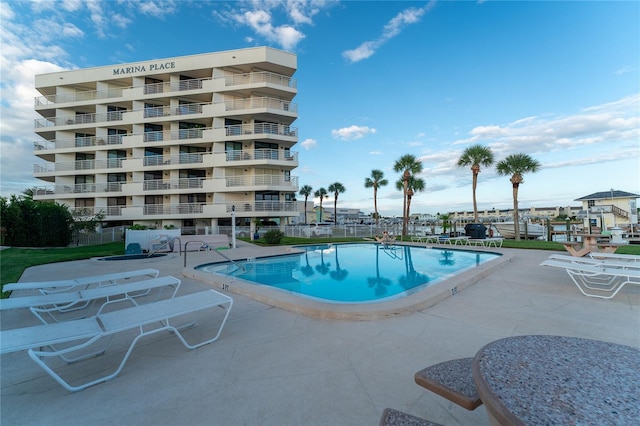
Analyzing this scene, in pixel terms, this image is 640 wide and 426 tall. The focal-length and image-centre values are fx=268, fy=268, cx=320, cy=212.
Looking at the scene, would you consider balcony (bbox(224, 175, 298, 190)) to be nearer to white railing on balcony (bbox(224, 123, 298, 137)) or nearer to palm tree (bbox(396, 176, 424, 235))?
white railing on balcony (bbox(224, 123, 298, 137))

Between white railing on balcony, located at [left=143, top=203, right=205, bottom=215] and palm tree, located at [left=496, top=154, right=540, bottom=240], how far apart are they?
2540cm

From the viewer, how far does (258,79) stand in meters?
24.2

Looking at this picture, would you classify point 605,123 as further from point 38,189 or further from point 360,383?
point 38,189

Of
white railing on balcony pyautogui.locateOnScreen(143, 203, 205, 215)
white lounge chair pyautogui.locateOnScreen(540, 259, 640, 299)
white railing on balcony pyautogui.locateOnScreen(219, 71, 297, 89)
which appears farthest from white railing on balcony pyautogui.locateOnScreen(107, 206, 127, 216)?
white lounge chair pyautogui.locateOnScreen(540, 259, 640, 299)

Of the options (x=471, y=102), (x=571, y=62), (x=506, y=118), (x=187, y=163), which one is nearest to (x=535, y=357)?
(x=571, y=62)

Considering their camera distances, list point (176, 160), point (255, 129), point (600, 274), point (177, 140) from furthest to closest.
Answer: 1. point (176, 160)
2. point (177, 140)
3. point (255, 129)
4. point (600, 274)

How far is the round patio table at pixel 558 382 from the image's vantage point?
1.01 metres

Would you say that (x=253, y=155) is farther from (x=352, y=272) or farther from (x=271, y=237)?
(x=352, y=272)

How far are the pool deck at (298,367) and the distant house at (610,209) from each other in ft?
94.5

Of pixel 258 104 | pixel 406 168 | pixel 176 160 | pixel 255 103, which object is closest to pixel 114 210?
pixel 176 160

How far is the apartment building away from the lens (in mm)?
24312

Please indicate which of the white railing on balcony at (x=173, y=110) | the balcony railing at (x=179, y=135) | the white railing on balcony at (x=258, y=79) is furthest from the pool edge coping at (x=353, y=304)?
the white railing on balcony at (x=173, y=110)

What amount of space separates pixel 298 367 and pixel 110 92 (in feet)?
114

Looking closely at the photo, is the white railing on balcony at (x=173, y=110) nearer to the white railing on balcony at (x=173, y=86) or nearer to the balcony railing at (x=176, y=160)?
the white railing on balcony at (x=173, y=86)
